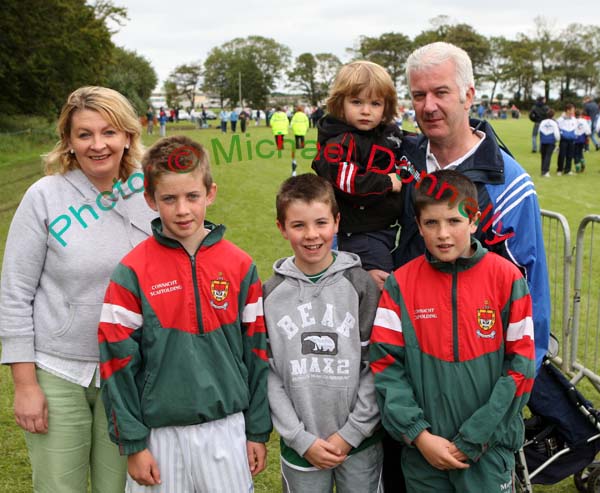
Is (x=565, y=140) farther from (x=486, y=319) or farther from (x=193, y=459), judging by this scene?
(x=193, y=459)

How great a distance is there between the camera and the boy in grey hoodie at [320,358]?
2.46m

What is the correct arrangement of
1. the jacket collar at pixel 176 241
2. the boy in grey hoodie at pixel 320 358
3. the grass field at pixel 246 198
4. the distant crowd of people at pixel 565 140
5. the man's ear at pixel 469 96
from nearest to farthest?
the jacket collar at pixel 176 241 < the boy in grey hoodie at pixel 320 358 < the man's ear at pixel 469 96 < the grass field at pixel 246 198 < the distant crowd of people at pixel 565 140

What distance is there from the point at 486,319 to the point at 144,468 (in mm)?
1447

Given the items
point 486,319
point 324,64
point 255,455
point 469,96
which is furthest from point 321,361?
point 324,64

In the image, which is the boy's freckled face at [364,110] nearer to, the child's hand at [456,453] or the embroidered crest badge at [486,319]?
the embroidered crest badge at [486,319]

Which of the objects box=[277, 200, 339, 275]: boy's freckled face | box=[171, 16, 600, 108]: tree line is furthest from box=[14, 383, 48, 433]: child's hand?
box=[171, 16, 600, 108]: tree line

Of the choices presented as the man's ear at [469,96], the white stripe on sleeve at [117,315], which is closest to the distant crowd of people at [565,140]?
the man's ear at [469,96]

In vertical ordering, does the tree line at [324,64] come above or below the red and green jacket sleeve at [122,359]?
above

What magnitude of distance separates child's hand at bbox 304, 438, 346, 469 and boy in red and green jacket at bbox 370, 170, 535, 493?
238 mm

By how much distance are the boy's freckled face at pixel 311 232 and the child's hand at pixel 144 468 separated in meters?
0.97

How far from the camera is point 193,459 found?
7.57ft

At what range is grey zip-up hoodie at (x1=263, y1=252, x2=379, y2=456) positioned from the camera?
2457 mm

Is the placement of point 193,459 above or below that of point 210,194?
below

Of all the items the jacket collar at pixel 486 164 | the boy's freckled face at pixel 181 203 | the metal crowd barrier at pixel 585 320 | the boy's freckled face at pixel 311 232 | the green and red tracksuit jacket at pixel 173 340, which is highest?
the jacket collar at pixel 486 164
